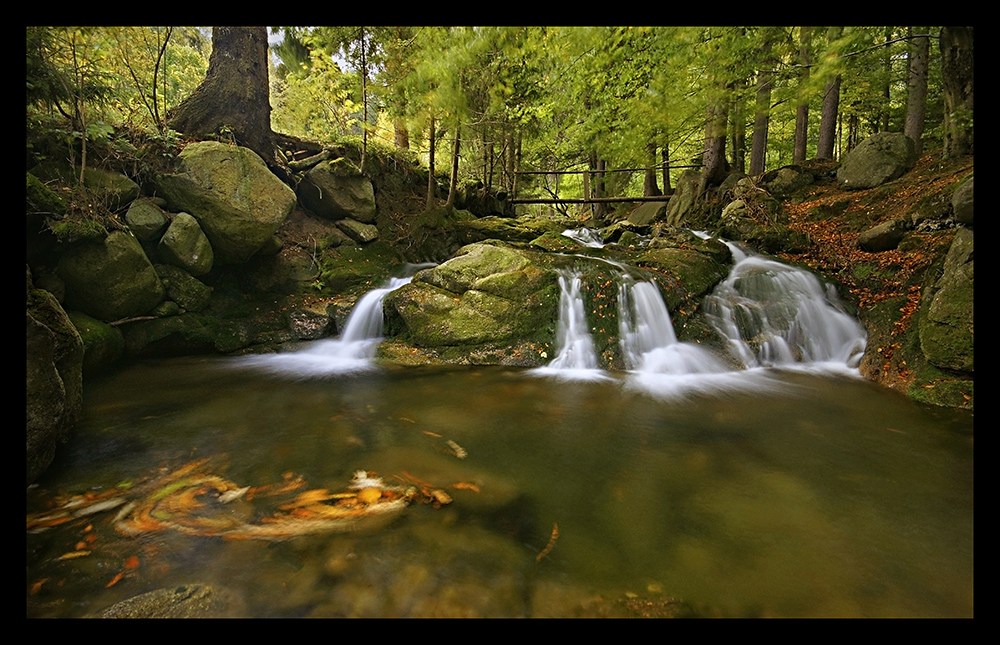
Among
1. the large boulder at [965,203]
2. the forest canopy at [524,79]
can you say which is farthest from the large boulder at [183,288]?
the large boulder at [965,203]

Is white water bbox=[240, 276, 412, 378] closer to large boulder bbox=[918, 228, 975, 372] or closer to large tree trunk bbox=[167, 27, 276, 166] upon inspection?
large tree trunk bbox=[167, 27, 276, 166]

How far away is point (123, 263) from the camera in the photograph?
18.6ft

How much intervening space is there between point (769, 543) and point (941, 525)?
130 centimetres

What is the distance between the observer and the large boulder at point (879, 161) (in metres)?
9.77

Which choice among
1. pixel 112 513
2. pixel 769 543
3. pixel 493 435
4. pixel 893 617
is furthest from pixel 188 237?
pixel 893 617

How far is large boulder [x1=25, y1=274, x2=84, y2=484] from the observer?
2.67 metres

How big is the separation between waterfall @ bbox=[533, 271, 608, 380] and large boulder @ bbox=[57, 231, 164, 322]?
6009mm

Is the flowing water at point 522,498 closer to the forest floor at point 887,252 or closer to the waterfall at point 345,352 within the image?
the waterfall at point 345,352

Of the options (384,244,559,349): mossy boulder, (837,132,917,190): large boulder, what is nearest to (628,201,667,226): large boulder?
(837,132,917,190): large boulder

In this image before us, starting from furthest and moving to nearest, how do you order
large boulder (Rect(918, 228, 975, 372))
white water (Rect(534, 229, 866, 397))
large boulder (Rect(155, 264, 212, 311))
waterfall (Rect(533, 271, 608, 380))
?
1. large boulder (Rect(155, 264, 212, 311))
2. waterfall (Rect(533, 271, 608, 380))
3. white water (Rect(534, 229, 866, 397))
4. large boulder (Rect(918, 228, 975, 372))

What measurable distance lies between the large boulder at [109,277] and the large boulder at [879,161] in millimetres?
15134

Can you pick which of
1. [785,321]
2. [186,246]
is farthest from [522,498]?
[186,246]

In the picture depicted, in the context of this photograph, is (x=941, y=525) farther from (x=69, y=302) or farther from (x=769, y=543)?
(x=69, y=302)

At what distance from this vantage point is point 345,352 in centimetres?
720
